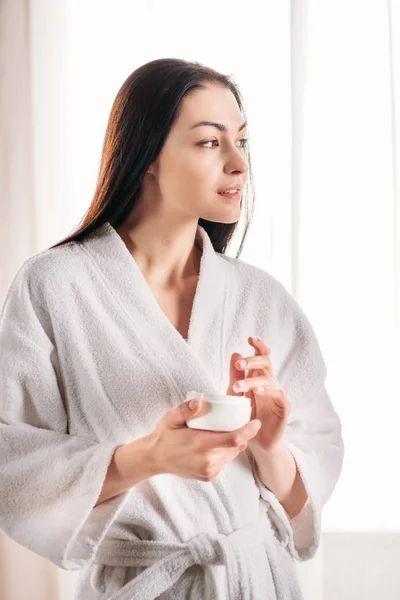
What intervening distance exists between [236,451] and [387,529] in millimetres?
1222

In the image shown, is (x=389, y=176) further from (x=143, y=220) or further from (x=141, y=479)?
(x=141, y=479)

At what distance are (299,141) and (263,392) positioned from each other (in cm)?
108

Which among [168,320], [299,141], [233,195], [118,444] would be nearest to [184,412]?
[118,444]

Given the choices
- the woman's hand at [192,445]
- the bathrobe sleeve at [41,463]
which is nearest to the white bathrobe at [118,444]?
the bathrobe sleeve at [41,463]

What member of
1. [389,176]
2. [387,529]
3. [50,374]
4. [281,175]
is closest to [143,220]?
[50,374]

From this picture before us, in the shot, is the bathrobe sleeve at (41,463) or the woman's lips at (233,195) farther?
the woman's lips at (233,195)

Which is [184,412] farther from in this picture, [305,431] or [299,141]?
[299,141]

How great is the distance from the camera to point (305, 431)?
1.34 metres

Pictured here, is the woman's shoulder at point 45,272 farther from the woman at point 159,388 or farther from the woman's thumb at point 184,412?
the woman's thumb at point 184,412

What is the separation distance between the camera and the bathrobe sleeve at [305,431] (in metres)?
1.26

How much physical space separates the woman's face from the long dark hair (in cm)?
2

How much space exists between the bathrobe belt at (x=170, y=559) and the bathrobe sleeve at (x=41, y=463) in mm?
68

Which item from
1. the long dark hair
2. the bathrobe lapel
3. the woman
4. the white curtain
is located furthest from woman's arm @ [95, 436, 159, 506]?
the white curtain

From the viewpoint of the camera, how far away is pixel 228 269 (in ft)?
4.51
